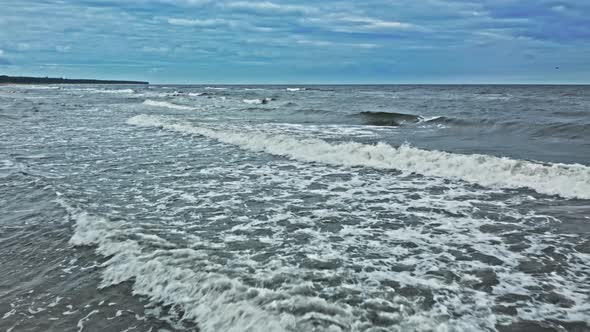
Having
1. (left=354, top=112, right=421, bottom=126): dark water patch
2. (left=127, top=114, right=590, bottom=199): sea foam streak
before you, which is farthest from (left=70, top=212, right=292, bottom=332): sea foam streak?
(left=354, top=112, right=421, bottom=126): dark water patch

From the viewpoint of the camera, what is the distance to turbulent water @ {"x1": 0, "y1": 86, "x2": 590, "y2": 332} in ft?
13.4

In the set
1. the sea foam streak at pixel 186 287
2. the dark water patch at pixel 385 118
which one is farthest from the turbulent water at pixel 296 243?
the dark water patch at pixel 385 118

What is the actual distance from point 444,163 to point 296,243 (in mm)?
6617

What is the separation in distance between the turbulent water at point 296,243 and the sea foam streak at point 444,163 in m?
0.06

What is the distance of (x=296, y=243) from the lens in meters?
5.91

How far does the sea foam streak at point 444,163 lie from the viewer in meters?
9.04

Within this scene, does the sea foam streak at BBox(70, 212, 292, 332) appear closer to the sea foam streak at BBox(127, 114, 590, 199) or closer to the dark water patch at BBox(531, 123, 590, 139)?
the sea foam streak at BBox(127, 114, 590, 199)

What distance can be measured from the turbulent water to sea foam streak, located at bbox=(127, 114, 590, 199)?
6cm

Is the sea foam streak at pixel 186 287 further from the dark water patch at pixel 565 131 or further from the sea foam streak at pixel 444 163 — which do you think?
the dark water patch at pixel 565 131

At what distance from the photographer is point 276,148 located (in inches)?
576

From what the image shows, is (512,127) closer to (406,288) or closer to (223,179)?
(223,179)

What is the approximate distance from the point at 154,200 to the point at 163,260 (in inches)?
121

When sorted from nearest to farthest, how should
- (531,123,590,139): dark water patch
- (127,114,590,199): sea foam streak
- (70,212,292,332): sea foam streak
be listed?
(70,212,292,332): sea foam streak < (127,114,590,199): sea foam streak < (531,123,590,139): dark water patch

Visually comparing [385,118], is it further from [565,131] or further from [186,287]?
[186,287]
